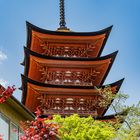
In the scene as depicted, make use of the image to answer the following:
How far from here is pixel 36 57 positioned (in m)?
35.5

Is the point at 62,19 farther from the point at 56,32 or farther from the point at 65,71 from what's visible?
the point at 65,71

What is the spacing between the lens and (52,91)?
34250mm

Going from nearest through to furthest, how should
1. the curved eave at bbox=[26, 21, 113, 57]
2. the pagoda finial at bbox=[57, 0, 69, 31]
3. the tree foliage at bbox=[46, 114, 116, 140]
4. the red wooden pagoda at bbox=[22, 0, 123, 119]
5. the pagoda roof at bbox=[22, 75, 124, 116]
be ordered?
the tree foliage at bbox=[46, 114, 116, 140] < the pagoda roof at bbox=[22, 75, 124, 116] < the red wooden pagoda at bbox=[22, 0, 123, 119] < the curved eave at bbox=[26, 21, 113, 57] < the pagoda finial at bbox=[57, 0, 69, 31]

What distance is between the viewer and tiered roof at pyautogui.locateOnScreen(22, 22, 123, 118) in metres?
34.5

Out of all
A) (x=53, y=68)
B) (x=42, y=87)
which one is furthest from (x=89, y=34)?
(x=42, y=87)

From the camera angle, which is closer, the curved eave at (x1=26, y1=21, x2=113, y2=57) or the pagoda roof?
the pagoda roof

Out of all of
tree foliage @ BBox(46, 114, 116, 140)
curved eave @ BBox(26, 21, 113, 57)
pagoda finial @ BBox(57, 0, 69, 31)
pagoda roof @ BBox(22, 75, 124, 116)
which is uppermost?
pagoda finial @ BBox(57, 0, 69, 31)

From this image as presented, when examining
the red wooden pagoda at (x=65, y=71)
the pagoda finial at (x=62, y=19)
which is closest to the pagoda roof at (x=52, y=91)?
the red wooden pagoda at (x=65, y=71)

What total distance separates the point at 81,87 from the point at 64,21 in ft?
37.5

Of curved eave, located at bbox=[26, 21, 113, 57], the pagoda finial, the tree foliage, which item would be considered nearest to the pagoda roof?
curved eave, located at bbox=[26, 21, 113, 57]

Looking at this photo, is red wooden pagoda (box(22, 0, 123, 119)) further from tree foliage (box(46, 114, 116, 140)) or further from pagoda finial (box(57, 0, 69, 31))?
tree foliage (box(46, 114, 116, 140))

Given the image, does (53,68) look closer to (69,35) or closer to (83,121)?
(69,35)

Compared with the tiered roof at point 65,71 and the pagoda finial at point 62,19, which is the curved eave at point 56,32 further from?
the pagoda finial at point 62,19

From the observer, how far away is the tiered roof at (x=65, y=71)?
34.5m
